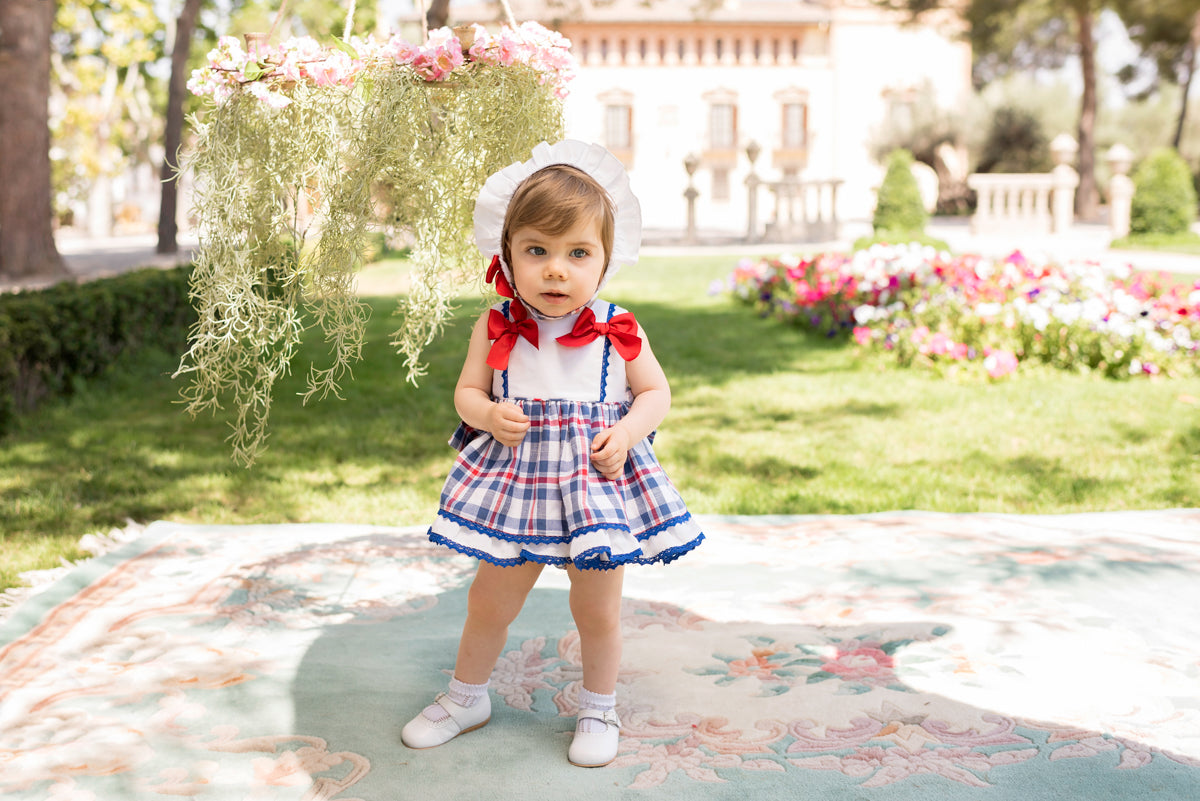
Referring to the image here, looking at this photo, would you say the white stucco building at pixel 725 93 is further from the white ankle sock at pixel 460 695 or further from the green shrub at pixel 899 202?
the white ankle sock at pixel 460 695

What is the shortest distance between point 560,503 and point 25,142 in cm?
999

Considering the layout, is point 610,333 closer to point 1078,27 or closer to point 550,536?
point 550,536

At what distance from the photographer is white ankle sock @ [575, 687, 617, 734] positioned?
8.10 ft

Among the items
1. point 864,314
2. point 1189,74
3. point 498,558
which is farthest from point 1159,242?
point 1189,74

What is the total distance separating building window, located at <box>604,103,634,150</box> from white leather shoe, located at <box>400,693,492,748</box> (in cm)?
4516

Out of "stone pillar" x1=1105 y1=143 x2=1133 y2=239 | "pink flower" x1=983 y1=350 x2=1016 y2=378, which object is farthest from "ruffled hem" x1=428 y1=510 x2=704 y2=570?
"stone pillar" x1=1105 y1=143 x2=1133 y2=239

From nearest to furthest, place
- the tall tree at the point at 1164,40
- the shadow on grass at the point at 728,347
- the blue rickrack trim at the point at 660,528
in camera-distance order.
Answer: the blue rickrack trim at the point at 660,528
the shadow on grass at the point at 728,347
the tall tree at the point at 1164,40

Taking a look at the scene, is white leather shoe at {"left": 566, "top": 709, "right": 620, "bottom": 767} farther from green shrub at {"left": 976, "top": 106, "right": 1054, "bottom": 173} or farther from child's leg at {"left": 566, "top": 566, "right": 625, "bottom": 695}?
green shrub at {"left": 976, "top": 106, "right": 1054, "bottom": 173}

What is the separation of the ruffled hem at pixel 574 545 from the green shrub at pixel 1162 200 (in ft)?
61.3

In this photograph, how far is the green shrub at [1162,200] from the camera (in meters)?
18.2

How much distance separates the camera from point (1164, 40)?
32.6 m

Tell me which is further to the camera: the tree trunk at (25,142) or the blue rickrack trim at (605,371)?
the tree trunk at (25,142)

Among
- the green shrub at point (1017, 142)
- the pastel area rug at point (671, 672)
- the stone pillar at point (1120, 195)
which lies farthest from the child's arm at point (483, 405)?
the green shrub at point (1017, 142)

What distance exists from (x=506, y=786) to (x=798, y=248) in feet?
58.5
